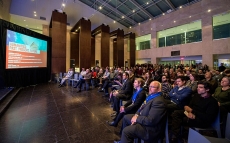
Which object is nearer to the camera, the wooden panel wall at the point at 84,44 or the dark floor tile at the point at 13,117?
the dark floor tile at the point at 13,117

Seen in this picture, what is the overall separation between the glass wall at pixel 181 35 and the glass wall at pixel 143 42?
1.39 metres

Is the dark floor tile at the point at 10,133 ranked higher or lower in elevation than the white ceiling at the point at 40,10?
lower

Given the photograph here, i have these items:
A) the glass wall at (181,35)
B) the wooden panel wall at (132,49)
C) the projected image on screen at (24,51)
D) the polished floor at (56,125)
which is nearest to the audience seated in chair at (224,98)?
the polished floor at (56,125)

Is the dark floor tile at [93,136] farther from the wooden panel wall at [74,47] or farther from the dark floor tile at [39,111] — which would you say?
the wooden panel wall at [74,47]

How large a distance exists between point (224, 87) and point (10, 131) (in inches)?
172

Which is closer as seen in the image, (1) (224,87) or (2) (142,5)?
(1) (224,87)

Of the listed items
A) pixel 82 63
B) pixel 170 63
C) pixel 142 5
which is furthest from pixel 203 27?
pixel 82 63

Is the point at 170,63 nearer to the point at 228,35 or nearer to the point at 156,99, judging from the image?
the point at 228,35

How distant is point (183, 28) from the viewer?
11.6 m

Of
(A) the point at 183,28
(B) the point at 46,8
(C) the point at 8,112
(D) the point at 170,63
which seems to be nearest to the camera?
(C) the point at 8,112

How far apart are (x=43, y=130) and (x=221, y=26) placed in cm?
1310

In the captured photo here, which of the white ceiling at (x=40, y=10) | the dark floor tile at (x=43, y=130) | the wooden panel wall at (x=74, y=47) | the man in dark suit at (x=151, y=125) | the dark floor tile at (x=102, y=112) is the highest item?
the white ceiling at (x=40, y=10)

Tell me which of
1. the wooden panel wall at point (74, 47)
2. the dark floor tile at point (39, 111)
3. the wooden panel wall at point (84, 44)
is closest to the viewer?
the dark floor tile at point (39, 111)

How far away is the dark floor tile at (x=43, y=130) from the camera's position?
204 cm
